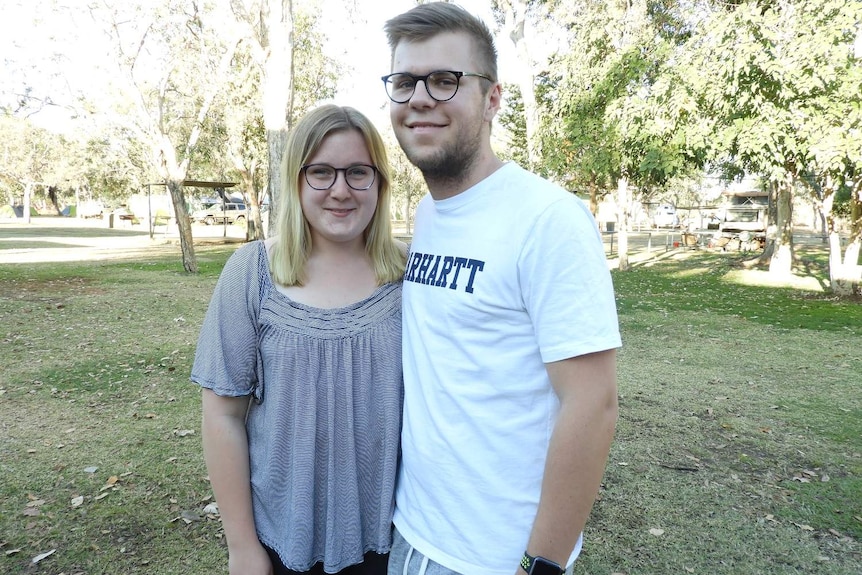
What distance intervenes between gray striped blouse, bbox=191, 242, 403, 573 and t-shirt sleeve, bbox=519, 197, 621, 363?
56 cm

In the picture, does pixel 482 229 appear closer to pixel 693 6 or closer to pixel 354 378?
pixel 354 378

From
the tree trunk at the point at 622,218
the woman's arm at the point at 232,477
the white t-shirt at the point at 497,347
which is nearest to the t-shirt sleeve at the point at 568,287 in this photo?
the white t-shirt at the point at 497,347

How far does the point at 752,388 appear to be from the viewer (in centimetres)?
712

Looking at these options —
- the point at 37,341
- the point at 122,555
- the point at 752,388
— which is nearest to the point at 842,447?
the point at 752,388

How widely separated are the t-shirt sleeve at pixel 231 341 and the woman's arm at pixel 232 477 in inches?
2.4

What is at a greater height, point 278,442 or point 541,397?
point 541,397

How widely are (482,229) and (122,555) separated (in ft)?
10.7

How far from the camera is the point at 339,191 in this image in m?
1.89

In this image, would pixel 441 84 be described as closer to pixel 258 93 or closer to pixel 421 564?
pixel 421 564

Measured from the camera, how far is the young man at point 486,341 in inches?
58.1

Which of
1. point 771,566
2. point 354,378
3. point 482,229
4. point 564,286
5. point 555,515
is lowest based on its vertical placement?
point 771,566

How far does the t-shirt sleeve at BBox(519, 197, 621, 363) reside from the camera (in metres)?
1.45

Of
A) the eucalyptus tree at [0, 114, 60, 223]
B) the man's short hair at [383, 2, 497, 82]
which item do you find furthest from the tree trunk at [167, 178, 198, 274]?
the eucalyptus tree at [0, 114, 60, 223]

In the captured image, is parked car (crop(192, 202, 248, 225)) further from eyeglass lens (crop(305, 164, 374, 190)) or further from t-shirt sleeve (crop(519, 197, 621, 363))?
t-shirt sleeve (crop(519, 197, 621, 363))
